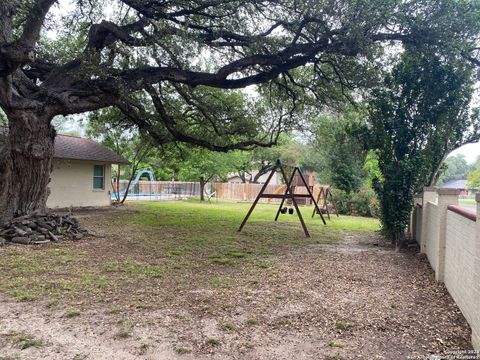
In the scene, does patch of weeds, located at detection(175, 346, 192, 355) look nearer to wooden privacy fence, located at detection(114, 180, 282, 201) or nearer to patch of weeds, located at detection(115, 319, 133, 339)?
patch of weeds, located at detection(115, 319, 133, 339)

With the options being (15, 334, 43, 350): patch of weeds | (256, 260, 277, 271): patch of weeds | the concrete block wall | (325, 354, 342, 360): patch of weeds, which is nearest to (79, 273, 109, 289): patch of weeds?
(15, 334, 43, 350): patch of weeds

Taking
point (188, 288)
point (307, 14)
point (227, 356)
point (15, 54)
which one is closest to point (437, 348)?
point (227, 356)

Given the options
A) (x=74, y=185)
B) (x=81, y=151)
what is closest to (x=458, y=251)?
(x=74, y=185)

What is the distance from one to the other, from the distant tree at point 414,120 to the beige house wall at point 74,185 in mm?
13512

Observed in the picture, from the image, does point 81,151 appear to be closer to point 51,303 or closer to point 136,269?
point 136,269

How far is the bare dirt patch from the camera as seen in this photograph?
3.44 m

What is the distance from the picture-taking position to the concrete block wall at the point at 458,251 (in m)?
3.54

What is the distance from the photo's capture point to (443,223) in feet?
19.7

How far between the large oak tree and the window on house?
8.14 meters

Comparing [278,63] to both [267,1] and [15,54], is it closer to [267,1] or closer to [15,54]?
[267,1]

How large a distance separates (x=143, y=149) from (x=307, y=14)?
1558 cm

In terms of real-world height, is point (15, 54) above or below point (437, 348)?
above

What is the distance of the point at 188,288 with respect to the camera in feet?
17.5

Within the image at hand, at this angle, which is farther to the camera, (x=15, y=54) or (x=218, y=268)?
(x=15, y=54)
